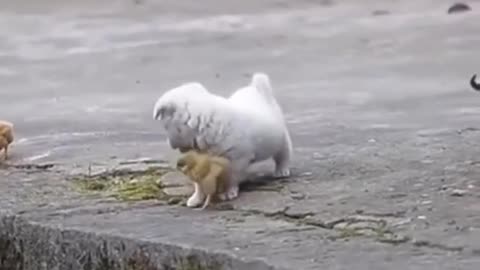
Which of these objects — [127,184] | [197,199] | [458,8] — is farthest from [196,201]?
[458,8]

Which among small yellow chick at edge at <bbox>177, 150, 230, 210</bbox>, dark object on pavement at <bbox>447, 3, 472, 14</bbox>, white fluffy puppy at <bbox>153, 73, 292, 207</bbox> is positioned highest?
white fluffy puppy at <bbox>153, 73, 292, 207</bbox>

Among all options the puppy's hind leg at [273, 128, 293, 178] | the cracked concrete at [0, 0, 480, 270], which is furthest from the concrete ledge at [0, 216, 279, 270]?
the puppy's hind leg at [273, 128, 293, 178]

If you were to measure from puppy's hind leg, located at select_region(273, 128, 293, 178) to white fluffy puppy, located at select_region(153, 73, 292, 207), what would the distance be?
79 mm

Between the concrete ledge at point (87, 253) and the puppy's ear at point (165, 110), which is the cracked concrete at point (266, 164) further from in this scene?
the puppy's ear at point (165, 110)

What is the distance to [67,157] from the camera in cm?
398

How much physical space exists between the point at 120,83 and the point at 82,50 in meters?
1.77

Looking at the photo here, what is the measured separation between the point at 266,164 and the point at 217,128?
1.03 ft

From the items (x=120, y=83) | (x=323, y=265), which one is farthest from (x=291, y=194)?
(x=120, y=83)

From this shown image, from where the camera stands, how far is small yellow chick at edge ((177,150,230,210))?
3006mm

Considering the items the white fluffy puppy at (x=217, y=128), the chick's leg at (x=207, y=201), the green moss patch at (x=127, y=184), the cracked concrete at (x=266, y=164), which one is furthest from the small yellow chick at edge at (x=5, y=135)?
the chick's leg at (x=207, y=201)

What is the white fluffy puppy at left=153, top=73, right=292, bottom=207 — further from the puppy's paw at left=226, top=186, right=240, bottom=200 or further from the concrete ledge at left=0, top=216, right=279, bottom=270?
the concrete ledge at left=0, top=216, right=279, bottom=270

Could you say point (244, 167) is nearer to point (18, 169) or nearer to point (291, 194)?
point (291, 194)

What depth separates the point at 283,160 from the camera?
11.0 ft

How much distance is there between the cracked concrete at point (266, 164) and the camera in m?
2.70
